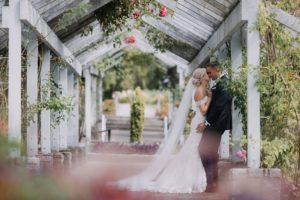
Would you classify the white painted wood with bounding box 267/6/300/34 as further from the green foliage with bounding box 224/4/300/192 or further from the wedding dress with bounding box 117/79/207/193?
the wedding dress with bounding box 117/79/207/193

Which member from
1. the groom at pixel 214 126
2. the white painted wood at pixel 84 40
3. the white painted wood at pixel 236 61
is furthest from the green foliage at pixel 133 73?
the groom at pixel 214 126

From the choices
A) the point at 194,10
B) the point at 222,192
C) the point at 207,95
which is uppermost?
the point at 194,10

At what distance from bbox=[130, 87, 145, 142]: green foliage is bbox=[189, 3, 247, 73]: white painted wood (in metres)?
7.61

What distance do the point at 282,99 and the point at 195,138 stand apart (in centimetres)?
188

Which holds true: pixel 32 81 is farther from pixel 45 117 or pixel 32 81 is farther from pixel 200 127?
pixel 200 127

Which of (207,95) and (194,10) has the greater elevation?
(194,10)

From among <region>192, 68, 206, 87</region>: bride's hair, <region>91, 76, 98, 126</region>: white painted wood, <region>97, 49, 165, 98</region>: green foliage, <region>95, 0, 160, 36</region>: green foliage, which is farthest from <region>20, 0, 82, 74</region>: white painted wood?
<region>91, 76, 98, 126</region>: white painted wood

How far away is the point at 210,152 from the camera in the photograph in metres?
7.82

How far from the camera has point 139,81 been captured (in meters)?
36.4

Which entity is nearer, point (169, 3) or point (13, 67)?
point (13, 67)

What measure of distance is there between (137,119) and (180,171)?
11207mm

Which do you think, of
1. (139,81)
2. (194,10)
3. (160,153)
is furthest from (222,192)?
(139,81)

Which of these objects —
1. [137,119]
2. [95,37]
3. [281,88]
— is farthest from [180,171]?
[137,119]

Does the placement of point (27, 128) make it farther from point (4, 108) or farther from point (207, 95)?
point (207, 95)
